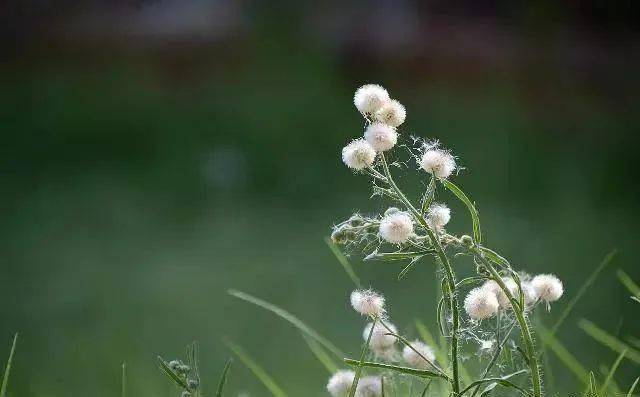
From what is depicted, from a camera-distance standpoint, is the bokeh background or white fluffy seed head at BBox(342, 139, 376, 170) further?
the bokeh background

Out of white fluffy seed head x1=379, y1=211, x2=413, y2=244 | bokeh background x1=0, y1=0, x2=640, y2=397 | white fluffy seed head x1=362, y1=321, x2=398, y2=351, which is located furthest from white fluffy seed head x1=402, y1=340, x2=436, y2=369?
bokeh background x1=0, y1=0, x2=640, y2=397

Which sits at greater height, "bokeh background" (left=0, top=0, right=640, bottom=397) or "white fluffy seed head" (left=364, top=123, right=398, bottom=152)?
"white fluffy seed head" (left=364, top=123, right=398, bottom=152)

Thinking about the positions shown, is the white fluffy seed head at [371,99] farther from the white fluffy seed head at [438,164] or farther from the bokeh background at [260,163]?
the bokeh background at [260,163]

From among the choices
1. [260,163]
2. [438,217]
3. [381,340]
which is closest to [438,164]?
[438,217]

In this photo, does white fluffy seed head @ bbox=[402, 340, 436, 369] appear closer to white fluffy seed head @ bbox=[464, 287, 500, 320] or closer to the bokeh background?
white fluffy seed head @ bbox=[464, 287, 500, 320]

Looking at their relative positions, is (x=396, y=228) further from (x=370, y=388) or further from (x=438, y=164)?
(x=370, y=388)

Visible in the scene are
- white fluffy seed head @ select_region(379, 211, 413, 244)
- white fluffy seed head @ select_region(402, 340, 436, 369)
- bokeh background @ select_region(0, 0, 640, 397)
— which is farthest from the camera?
bokeh background @ select_region(0, 0, 640, 397)
